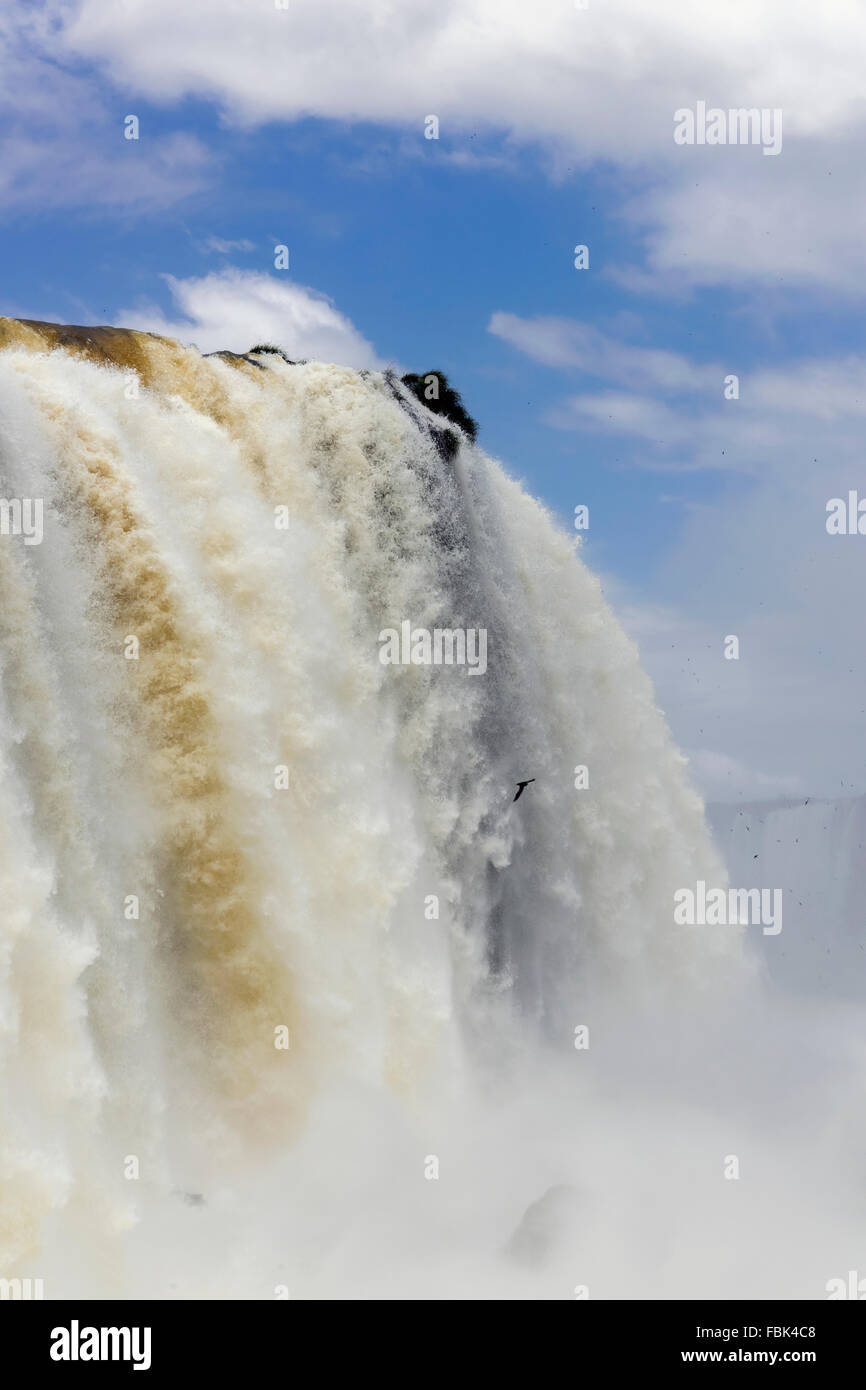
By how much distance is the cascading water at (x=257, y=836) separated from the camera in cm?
1445

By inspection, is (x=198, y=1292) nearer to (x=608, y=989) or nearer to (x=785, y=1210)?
(x=785, y=1210)

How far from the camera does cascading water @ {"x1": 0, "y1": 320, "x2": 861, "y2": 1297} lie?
14.4 metres

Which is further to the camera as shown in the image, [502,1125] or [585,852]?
[585,852]

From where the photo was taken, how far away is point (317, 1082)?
58.5 feet

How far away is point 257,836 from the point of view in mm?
17297

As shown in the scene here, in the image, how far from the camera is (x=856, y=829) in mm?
55688

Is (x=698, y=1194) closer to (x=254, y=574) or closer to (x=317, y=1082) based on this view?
(x=317, y=1082)

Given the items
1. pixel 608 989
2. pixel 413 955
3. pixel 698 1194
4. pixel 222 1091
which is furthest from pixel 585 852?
pixel 222 1091

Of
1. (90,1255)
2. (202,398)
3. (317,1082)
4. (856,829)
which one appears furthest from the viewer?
(856,829)

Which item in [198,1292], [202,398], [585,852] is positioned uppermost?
[202,398]

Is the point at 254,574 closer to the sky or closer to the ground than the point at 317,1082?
closer to the sky

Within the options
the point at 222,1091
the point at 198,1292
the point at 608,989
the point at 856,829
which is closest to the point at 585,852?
the point at 608,989

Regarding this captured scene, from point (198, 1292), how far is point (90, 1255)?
151cm

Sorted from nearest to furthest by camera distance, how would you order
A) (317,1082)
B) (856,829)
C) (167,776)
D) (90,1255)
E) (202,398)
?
1. (90,1255)
2. (167,776)
3. (317,1082)
4. (202,398)
5. (856,829)
